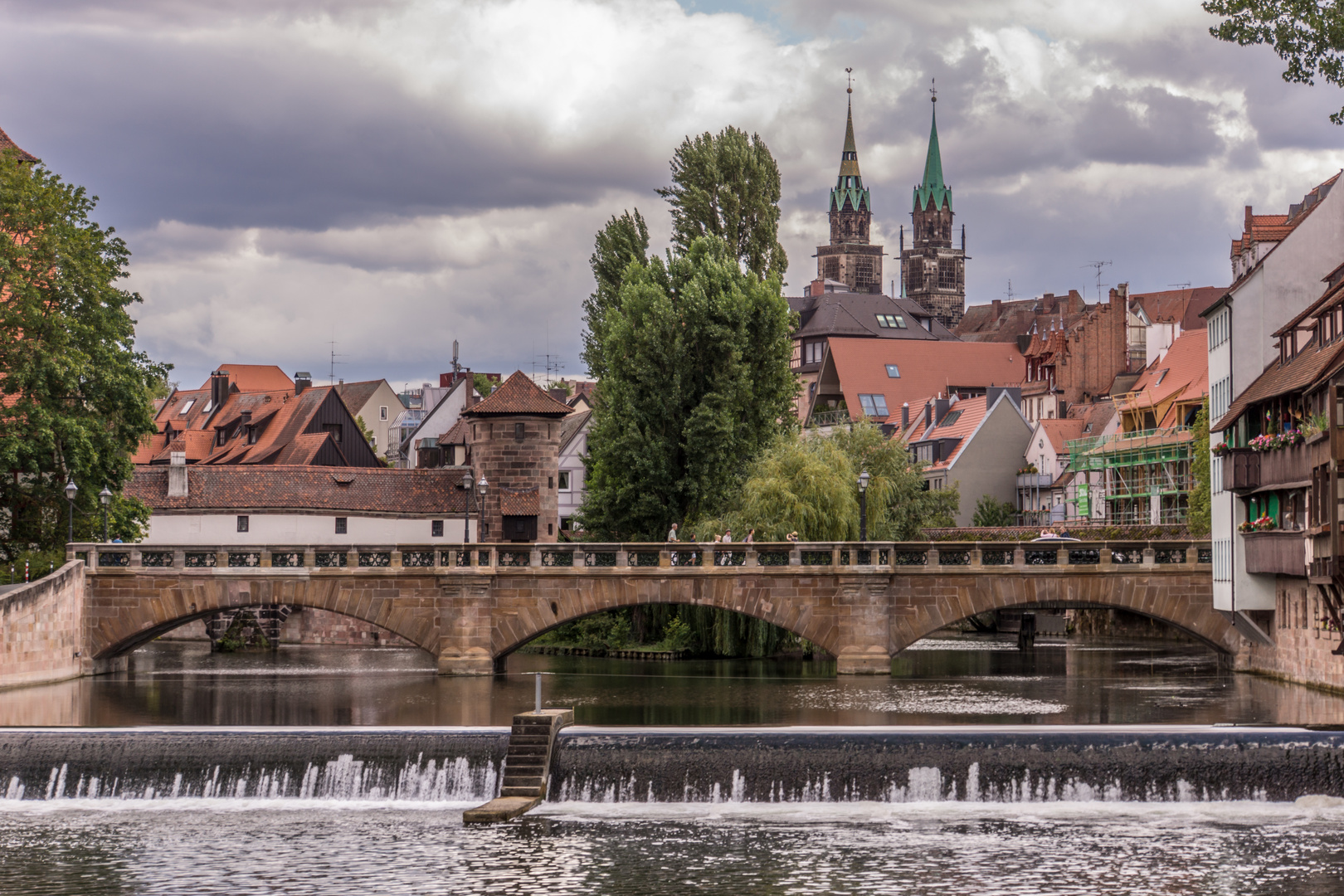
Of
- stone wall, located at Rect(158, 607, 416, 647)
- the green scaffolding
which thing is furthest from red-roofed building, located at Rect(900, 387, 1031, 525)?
stone wall, located at Rect(158, 607, 416, 647)

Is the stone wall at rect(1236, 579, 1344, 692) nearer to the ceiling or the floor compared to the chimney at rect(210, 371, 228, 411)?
nearer to the floor

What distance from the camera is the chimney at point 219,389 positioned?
379 ft

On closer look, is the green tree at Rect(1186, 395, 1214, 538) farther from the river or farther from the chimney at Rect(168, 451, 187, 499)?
the chimney at Rect(168, 451, 187, 499)

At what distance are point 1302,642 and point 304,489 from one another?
45.0 meters

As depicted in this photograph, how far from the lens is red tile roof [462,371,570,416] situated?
70.1m

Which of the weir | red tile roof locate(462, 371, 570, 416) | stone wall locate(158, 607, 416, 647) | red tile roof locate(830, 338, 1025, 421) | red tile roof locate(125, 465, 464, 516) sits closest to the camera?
the weir

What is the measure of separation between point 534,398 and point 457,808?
1558 inches

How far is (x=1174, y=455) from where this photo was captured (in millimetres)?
87438

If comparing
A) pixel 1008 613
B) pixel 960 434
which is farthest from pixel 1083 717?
pixel 960 434

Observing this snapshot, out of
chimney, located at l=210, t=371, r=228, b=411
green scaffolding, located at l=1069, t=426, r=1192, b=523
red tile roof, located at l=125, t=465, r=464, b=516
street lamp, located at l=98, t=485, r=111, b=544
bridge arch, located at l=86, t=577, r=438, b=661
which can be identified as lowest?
bridge arch, located at l=86, t=577, r=438, b=661

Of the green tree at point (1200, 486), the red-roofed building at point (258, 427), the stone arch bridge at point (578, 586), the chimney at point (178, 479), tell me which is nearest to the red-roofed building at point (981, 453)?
the green tree at point (1200, 486)

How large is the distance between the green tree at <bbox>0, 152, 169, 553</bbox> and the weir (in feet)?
63.6

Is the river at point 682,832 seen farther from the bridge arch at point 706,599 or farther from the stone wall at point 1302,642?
the bridge arch at point 706,599

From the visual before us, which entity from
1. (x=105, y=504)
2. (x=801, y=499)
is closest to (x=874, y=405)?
(x=801, y=499)
